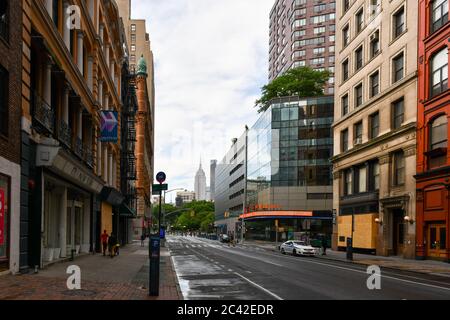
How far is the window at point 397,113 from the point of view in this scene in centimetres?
3922

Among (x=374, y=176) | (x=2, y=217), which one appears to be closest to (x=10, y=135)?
(x=2, y=217)

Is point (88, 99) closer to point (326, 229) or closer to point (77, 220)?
point (77, 220)

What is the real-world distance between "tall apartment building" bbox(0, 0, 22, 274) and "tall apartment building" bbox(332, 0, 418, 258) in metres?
27.6

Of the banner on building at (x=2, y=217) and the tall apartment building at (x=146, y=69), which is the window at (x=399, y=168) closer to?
the banner on building at (x=2, y=217)

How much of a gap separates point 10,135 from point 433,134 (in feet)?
89.6

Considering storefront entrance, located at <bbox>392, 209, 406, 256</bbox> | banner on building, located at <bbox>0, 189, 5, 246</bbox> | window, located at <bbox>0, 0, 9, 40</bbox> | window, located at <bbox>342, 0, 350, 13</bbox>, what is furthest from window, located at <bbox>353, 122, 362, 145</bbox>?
banner on building, located at <bbox>0, 189, 5, 246</bbox>

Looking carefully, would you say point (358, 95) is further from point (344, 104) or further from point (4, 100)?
point (4, 100)

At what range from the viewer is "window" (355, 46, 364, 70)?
155ft

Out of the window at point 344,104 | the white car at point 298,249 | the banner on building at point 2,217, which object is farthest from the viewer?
the window at point 344,104

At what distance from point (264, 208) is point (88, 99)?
58.4 m

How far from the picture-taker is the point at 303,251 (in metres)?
40.6

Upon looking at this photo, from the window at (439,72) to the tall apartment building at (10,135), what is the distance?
25.9 meters

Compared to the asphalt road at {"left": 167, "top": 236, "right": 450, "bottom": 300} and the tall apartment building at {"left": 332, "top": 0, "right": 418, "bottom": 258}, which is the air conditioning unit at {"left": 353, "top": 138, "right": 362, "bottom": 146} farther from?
the asphalt road at {"left": 167, "top": 236, "right": 450, "bottom": 300}

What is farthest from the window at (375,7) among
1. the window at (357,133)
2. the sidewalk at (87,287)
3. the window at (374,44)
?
the sidewalk at (87,287)
